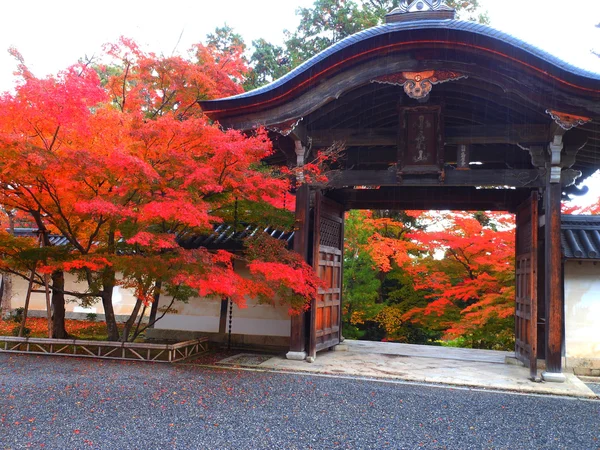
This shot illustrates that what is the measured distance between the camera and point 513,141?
25.3 feet

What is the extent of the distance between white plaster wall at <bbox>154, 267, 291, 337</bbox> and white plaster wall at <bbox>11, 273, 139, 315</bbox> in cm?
302

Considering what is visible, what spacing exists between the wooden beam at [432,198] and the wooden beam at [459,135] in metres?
1.42

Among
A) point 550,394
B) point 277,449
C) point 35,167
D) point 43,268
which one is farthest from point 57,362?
point 550,394

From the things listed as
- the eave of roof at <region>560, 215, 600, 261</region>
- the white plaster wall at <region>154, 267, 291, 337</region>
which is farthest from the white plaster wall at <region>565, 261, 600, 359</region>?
the white plaster wall at <region>154, 267, 291, 337</region>

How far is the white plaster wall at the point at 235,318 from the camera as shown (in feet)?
33.5

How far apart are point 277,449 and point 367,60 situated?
18.0ft

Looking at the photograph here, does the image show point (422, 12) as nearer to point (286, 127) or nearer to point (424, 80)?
point (424, 80)

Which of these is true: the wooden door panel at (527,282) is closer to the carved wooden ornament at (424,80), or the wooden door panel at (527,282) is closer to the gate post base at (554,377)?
the gate post base at (554,377)

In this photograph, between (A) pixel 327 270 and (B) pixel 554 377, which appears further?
(A) pixel 327 270

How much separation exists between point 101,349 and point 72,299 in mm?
5452

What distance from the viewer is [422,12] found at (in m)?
7.81

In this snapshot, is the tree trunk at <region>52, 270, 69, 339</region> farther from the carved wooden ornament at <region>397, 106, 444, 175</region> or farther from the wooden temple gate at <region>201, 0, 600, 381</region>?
the carved wooden ornament at <region>397, 106, 444, 175</region>

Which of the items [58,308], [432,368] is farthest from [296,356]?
[58,308]

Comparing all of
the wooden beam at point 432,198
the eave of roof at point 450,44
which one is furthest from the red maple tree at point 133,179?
the wooden beam at point 432,198
